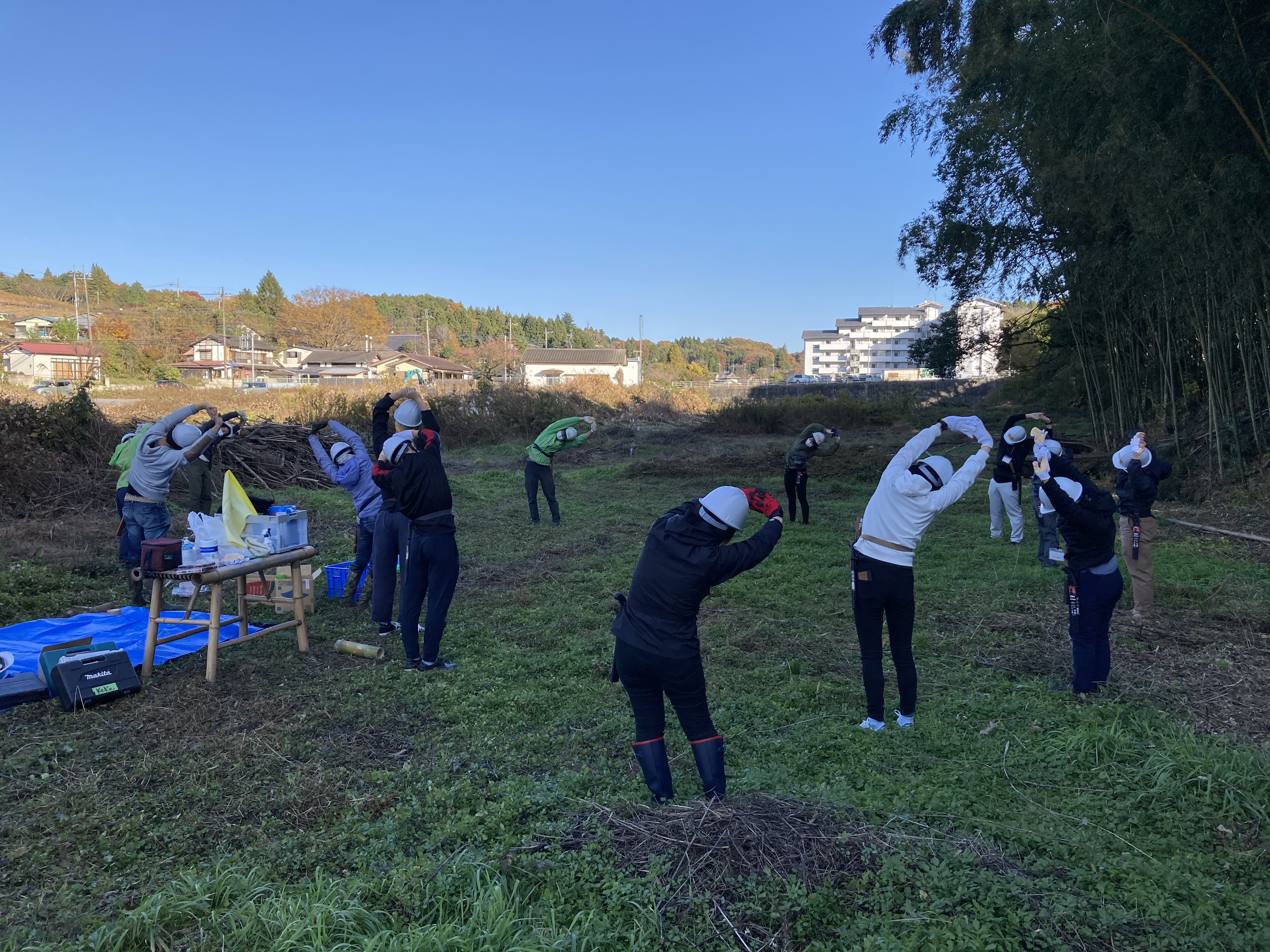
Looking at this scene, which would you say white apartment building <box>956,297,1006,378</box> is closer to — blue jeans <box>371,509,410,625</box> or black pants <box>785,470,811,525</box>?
black pants <box>785,470,811,525</box>

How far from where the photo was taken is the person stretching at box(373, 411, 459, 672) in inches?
217

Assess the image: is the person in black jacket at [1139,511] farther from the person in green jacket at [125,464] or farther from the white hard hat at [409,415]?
the person in green jacket at [125,464]

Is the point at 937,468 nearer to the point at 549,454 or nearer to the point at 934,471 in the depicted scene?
the point at 934,471

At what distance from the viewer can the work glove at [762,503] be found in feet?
12.0

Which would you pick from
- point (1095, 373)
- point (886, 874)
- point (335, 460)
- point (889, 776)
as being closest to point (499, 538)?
point (335, 460)

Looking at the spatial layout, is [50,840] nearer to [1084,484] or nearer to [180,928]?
[180,928]

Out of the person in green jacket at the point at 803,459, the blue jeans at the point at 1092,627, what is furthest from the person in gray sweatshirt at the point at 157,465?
the person in green jacket at the point at 803,459

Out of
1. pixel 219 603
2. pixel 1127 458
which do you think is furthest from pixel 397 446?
pixel 1127 458

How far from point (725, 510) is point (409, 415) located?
350 centimetres

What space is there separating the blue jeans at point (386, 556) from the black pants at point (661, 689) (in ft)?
9.50

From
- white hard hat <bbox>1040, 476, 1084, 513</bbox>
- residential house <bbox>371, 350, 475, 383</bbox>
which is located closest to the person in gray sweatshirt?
white hard hat <bbox>1040, 476, 1084, 513</bbox>

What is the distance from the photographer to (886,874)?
2918 millimetres

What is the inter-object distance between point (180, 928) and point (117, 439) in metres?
13.3

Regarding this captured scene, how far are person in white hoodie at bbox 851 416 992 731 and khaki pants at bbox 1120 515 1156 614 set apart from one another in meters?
3.20
